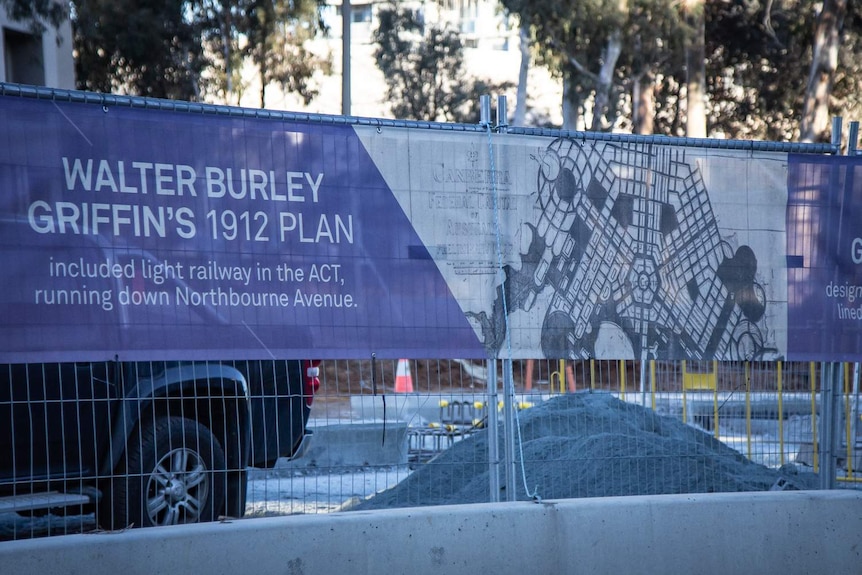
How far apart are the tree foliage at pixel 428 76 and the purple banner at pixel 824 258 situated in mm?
31709

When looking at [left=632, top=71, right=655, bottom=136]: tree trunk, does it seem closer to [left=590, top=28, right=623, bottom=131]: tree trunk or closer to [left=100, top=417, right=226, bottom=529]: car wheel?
[left=590, top=28, right=623, bottom=131]: tree trunk

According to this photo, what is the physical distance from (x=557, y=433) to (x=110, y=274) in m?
5.10

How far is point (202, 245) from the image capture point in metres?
5.00

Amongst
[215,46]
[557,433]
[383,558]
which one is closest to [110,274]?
[383,558]

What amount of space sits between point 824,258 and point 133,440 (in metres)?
4.30

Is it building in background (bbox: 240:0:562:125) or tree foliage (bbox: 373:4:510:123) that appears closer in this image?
building in background (bbox: 240:0:562:125)

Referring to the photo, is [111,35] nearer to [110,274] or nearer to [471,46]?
[471,46]

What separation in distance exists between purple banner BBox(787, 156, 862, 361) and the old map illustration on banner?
148 millimetres

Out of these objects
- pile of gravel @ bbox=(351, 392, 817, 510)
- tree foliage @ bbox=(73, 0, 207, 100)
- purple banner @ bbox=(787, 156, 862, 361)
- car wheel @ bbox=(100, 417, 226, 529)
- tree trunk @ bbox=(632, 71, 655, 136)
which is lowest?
pile of gravel @ bbox=(351, 392, 817, 510)

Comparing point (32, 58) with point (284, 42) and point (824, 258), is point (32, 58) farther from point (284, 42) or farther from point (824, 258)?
point (824, 258)

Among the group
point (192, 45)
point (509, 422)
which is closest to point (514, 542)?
point (509, 422)

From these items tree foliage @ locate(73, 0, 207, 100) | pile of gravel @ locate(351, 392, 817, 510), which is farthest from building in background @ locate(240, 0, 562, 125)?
pile of gravel @ locate(351, 392, 817, 510)

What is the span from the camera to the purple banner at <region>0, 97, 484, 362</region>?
4.68m

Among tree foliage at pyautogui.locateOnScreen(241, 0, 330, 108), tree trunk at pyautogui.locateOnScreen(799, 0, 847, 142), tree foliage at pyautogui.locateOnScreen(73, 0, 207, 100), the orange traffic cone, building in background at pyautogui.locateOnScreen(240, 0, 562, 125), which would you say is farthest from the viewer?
building in background at pyautogui.locateOnScreen(240, 0, 562, 125)
